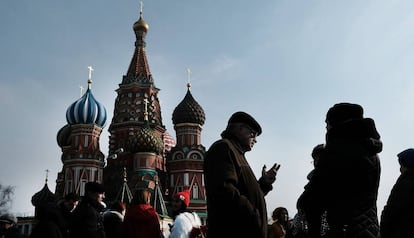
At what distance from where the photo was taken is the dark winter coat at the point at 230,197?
3666 millimetres

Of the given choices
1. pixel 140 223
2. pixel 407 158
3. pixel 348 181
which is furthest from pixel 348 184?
pixel 140 223

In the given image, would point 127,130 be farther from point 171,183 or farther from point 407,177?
point 407,177

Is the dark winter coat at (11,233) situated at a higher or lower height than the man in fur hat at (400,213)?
higher

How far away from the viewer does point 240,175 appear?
393 cm

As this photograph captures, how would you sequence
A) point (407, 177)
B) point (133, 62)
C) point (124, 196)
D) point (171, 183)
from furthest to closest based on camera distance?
point (133, 62) < point (171, 183) < point (124, 196) < point (407, 177)

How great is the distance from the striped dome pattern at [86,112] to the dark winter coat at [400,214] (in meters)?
29.9

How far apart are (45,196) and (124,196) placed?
420 inches

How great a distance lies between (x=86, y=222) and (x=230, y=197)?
2.60 meters

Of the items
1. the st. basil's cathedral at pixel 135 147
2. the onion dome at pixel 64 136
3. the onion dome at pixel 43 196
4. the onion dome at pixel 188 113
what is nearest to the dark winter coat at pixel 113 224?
the st. basil's cathedral at pixel 135 147

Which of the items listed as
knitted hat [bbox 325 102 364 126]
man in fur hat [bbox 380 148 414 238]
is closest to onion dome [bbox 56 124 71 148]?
man in fur hat [bbox 380 148 414 238]

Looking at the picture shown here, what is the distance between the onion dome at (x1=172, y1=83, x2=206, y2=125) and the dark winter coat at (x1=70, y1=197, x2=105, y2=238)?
2859cm

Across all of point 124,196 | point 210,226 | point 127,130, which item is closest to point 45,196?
point 127,130

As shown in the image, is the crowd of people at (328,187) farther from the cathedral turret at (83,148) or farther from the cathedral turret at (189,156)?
the cathedral turret at (83,148)

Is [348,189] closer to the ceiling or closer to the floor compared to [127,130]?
closer to the floor
